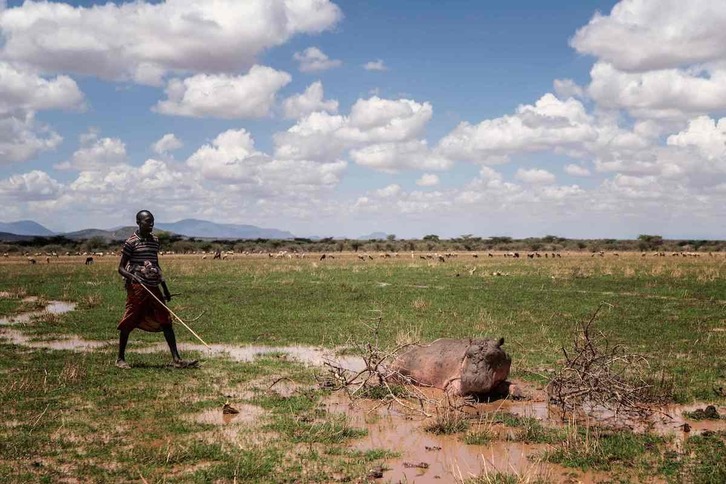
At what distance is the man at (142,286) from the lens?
11242 millimetres

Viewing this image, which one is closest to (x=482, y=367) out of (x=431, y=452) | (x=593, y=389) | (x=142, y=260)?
(x=593, y=389)

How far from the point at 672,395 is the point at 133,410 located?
27.3ft

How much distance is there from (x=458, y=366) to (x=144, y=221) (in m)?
6.34

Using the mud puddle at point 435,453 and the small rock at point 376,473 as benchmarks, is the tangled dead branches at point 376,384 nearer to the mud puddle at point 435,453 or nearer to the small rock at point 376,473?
the mud puddle at point 435,453

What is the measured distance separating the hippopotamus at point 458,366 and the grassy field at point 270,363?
5.03 feet

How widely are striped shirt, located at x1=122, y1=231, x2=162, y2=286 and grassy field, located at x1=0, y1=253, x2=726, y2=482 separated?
1.77m

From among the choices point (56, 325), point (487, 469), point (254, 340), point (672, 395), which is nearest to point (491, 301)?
point (254, 340)

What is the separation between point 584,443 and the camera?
723 centimetres

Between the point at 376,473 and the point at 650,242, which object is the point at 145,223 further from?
the point at 650,242

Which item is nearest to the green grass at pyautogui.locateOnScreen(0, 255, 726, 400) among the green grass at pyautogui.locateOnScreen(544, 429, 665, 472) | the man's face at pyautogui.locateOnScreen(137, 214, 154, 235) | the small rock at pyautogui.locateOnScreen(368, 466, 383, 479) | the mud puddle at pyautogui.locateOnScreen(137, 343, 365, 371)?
the mud puddle at pyautogui.locateOnScreen(137, 343, 365, 371)

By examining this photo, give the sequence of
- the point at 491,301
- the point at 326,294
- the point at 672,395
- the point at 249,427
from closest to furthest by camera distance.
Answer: the point at 249,427 → the point at 672,395 → the point at 491,301 → the point at 326,294

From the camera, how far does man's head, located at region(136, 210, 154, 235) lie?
1132 cm

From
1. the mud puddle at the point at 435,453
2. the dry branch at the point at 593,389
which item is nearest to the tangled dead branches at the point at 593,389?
the dry branch at the point at 593,389

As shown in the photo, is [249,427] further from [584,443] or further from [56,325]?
[56,325]
